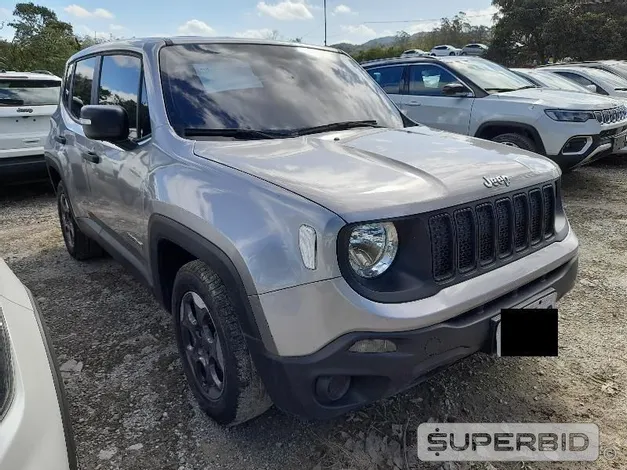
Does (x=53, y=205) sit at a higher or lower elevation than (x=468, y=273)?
lower

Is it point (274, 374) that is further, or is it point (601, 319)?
point (601, 319)

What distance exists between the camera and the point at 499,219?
221cm

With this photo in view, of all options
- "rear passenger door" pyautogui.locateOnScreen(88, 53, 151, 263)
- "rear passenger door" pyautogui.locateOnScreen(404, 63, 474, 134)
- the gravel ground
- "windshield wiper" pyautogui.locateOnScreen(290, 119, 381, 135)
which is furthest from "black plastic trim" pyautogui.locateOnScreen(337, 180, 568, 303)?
Answer: "rear passenger door" pyautogui.locateOnScreen(404, 63, 474, 134)

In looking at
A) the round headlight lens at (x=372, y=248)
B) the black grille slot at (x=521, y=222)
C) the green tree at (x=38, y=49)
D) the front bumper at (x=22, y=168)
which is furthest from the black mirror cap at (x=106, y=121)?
the green tree at (x=38, y=49)

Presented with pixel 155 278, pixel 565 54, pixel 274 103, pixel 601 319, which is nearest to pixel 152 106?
pixel 274 103

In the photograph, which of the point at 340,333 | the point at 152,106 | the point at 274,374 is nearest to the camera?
the point at 340,333

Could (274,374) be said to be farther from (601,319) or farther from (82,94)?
(82,94)

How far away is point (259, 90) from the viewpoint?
2.92 metres

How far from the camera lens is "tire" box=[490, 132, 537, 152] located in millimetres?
6297

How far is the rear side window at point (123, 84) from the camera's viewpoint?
9.87ft

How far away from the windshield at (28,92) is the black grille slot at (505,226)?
6429 millimetres

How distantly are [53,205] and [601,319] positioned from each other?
21.3 ft

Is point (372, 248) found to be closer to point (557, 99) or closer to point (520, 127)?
point (520, 127)

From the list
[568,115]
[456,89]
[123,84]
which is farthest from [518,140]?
[123,84]
